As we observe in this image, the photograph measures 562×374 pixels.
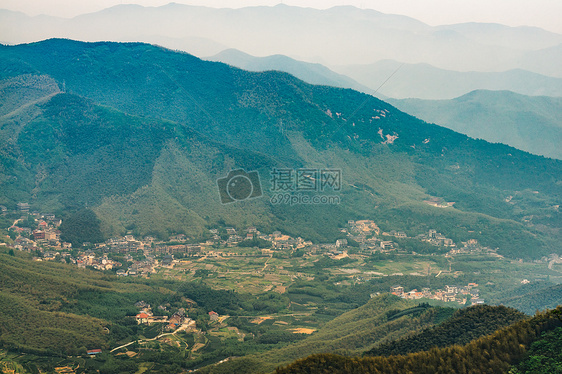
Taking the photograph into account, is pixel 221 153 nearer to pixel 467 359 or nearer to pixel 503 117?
pixel 467 359

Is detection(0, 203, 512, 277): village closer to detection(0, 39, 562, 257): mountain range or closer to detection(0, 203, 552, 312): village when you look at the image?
detection(0, 203, 552, 312): village

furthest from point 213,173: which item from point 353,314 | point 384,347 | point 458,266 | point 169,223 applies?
point 384,347

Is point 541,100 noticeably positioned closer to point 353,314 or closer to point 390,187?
point 390,187

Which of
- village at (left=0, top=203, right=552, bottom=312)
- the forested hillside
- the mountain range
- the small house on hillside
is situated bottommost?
the small house on hillside

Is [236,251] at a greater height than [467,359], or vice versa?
[467,359]

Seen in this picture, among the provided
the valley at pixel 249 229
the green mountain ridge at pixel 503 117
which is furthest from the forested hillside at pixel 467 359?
the green mountain ridge at pixel 503 117

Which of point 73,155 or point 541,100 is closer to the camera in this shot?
point 73,155

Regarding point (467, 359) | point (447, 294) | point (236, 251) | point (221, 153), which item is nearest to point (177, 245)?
point (236, 251)

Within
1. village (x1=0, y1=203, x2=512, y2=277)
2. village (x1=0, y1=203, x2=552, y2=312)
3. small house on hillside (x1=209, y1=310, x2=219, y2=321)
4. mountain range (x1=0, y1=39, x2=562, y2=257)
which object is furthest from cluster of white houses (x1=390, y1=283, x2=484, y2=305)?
mountain range (x1=0, y1=39, x2=562, y2=257)

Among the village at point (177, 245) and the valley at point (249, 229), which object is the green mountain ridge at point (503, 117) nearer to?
the valley at point (249, 229)
